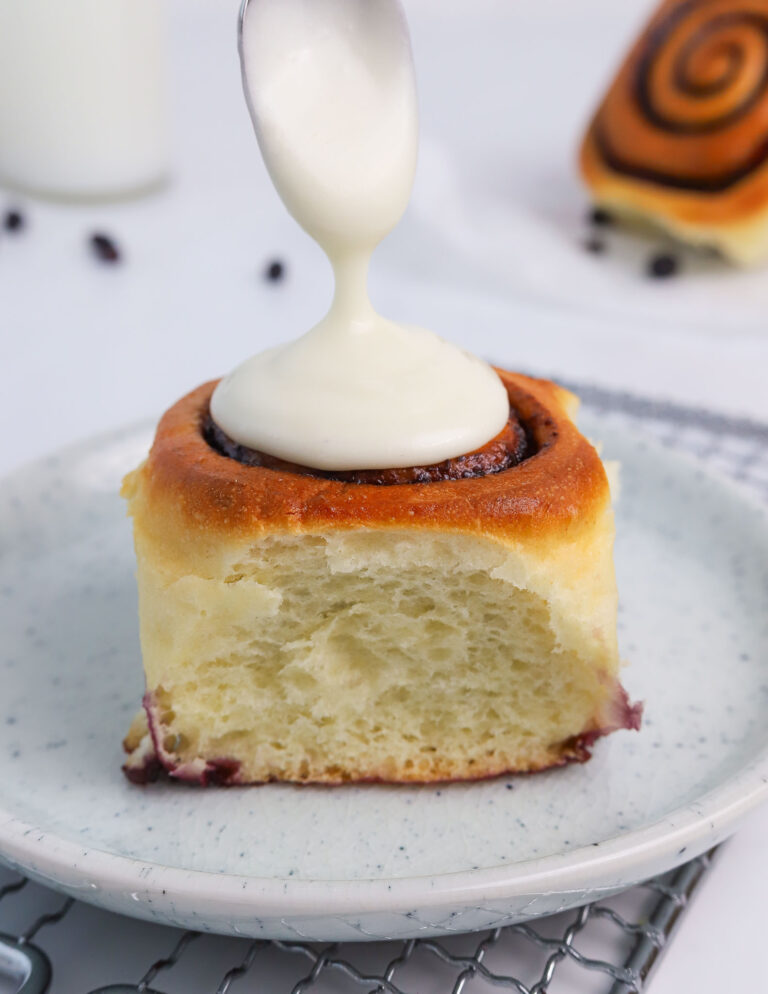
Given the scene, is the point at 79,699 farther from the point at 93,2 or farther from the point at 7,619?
the point at 93,2

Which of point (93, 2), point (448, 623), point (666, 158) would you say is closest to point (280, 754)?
point (448, 623)

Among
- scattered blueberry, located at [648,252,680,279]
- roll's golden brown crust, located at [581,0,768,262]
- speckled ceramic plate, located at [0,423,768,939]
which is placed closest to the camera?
speckled ceramic plate, located at [0,423,768,939]

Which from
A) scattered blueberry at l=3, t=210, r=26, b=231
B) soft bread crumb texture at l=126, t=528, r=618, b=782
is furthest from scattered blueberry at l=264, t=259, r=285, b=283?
soft bread crumb texture at l=126, t=528, r=618, b=782

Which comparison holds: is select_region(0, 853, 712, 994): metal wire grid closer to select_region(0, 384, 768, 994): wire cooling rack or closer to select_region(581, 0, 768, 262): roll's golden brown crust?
select_region(0, 384, 768, 994): wire cooling rack

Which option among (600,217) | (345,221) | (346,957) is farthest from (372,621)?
(600,217)

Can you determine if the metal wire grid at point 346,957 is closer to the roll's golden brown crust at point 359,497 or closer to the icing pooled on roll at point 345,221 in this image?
the roll's golden brown crust at point 359,497

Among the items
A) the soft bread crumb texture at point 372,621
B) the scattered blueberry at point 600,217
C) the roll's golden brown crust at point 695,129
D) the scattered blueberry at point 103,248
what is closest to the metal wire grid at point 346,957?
the soft bread crumb texture at point 372,621

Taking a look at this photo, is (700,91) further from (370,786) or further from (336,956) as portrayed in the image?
(336,956)
